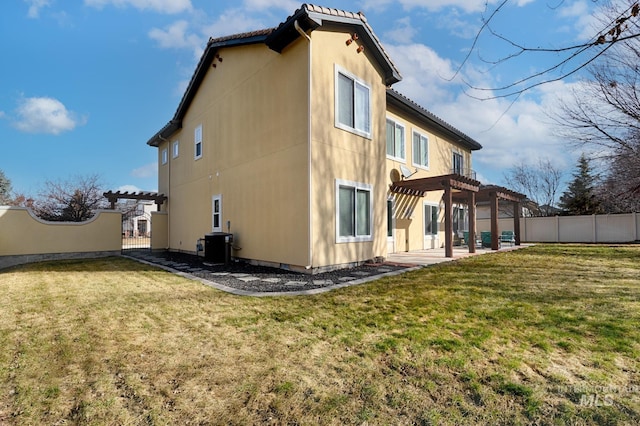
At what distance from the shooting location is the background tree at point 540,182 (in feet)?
96.0

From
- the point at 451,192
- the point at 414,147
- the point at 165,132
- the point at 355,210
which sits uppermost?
the point at 165,132

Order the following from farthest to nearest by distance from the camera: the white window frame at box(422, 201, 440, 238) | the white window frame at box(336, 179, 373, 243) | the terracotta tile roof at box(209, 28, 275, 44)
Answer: the white window frame at box(422, 201, 440, 238) → the terracotta tile roof at box(209, 28, 275, 44) → the white window frame at box(336, 179, 373, 243)

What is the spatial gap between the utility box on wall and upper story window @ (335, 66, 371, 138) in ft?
17.0

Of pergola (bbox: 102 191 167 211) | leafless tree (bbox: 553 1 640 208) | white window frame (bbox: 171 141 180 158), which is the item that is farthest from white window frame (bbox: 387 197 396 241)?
pergola (bbox: 102 191 167 211)

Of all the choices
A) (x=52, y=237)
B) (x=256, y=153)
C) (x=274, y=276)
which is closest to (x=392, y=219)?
(x=256, y=153)

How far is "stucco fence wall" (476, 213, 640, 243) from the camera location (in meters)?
19.5

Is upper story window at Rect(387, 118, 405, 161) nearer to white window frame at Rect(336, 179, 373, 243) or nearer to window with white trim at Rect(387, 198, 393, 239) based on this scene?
window with white trim at Rect(387, 198, 393, 239)

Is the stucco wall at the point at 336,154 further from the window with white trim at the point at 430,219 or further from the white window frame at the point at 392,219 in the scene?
the window with white trim at the point at 430,219

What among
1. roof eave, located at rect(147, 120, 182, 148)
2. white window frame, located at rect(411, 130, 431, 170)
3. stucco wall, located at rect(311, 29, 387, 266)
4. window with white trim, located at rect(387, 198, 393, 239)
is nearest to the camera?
stucco wall, located at rect(311, 29, 387, 266)

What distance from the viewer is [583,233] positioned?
808 inches

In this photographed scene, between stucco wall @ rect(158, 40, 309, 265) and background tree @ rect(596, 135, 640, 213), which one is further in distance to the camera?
background tree @ rect(596, 135, 640, 213)

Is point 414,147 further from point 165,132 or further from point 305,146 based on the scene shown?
point 165,132

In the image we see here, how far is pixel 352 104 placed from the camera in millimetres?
9125

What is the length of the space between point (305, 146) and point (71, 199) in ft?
72.1
